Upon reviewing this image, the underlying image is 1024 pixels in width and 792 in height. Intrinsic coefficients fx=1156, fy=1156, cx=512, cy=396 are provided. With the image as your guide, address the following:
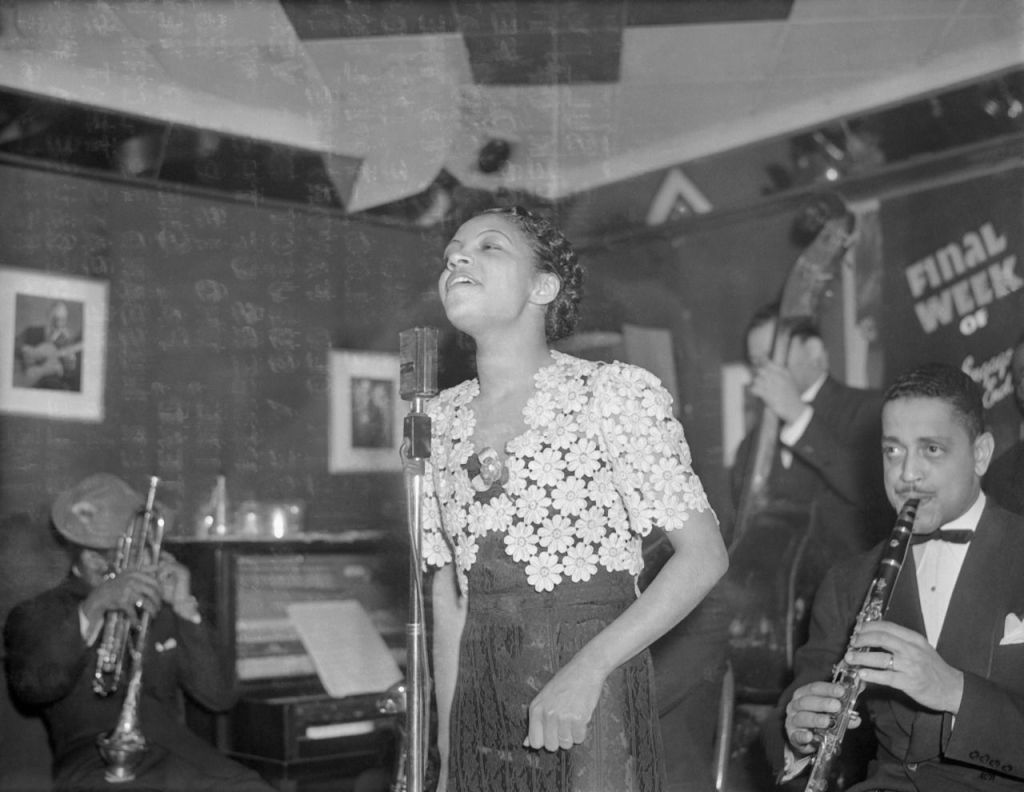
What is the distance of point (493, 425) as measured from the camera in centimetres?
192

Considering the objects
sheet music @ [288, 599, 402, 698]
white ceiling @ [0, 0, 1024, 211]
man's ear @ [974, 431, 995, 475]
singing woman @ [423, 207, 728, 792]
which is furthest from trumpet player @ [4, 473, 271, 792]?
man's ear @ [974, 431, 995, 475]

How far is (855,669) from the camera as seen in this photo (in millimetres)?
1936

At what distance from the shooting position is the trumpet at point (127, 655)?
3.11 m

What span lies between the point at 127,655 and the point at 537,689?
209 cm

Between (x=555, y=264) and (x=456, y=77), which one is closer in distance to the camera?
(x=555, y=264)

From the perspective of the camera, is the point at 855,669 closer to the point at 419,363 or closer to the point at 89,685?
the point at 419,363

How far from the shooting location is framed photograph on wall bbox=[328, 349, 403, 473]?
182 inches

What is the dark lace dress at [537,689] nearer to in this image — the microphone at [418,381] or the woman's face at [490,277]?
the microphone at [418,381]

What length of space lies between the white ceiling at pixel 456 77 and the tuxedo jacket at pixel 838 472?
1.14m

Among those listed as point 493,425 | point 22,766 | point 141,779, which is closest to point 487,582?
point 493,425

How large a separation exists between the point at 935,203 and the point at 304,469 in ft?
8.67

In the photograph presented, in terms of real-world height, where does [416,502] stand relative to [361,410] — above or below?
below

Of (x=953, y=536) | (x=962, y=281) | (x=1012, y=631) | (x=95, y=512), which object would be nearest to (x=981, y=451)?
(x=953, y=536)

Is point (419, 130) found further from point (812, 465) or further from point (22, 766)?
point (22, 766)
